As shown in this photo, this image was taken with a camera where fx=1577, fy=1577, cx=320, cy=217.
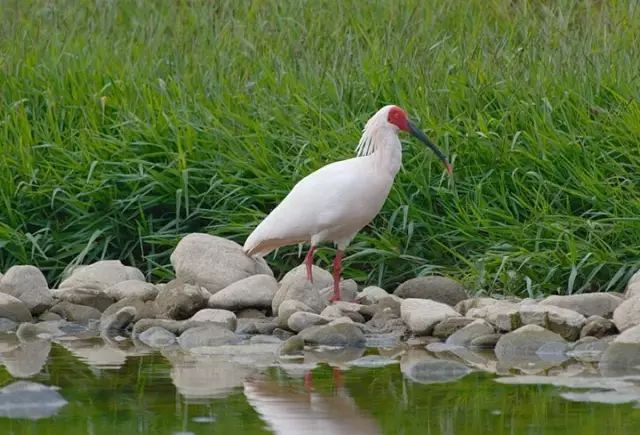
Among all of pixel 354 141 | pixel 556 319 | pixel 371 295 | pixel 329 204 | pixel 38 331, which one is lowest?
pixel 38 331

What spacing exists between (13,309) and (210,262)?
1120 mm

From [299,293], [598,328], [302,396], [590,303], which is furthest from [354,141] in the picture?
[302,396]

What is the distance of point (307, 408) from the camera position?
234 inches

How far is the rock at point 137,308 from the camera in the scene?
27.9 ft

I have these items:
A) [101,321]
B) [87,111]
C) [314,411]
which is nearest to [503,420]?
[314,411]

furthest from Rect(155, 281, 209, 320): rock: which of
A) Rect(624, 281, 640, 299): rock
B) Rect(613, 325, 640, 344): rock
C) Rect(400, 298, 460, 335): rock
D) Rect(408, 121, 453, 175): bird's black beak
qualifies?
Rect(613, 325, 640, 344): rock

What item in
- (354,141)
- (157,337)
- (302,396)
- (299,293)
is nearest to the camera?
(302,396)

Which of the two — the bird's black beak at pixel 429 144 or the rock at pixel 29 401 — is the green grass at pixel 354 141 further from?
the rock at pixel 29 401

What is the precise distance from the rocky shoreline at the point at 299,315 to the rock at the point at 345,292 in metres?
0.01

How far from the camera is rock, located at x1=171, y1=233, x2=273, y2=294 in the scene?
28.9 ft

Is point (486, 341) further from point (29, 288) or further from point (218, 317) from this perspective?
point (29, 288)

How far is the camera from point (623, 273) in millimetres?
8391

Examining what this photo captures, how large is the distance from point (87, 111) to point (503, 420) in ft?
17.4

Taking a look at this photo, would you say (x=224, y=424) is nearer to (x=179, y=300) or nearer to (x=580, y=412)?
(x=580, y=412)
